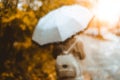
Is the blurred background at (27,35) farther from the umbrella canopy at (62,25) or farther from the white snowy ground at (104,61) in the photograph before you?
the umbrella canopy at (62,25)

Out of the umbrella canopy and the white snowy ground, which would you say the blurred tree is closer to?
the white snowy ground

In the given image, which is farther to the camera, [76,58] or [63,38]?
[76,58]

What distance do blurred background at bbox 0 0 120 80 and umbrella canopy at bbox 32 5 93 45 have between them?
3.26ft

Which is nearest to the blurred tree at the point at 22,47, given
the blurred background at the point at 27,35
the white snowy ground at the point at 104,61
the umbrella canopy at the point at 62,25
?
the blurred background at the point at 27,35

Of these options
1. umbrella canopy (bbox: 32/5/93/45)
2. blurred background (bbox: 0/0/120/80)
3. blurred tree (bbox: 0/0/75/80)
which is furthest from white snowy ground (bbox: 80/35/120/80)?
umbrella canopy (bbox: 32/5/93/45)

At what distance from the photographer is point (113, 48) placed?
5.37 meters

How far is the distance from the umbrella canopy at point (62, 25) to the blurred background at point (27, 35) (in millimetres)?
993

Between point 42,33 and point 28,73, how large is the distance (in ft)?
4.40

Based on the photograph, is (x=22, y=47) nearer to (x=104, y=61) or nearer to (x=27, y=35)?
(x=27, y=35)

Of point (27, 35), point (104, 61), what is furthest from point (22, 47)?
point (104, 61)

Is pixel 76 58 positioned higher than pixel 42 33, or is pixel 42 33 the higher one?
pixel 42 33

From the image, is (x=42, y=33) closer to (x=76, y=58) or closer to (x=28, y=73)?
(x=76, y=58)

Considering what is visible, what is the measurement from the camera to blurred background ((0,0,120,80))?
5488 millimetres

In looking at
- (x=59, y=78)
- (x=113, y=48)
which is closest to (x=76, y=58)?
(x=59, y=78)
